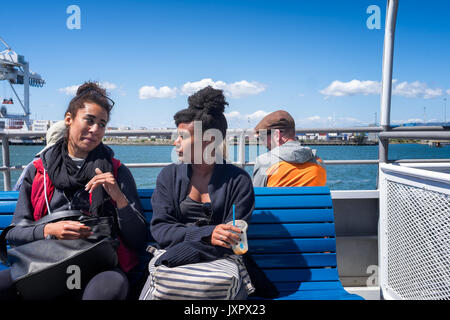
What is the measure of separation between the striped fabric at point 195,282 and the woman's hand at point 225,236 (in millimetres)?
109

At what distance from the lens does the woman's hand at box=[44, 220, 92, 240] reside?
175cm

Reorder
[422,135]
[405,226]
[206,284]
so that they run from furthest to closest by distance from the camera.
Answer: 1. [422,135]
2. [405,226]
3. [206,284]

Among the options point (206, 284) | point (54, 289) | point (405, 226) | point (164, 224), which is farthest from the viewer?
point (405, 226)

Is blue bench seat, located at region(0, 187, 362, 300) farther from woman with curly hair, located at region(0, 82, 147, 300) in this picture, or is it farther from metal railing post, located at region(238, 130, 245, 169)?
metal railing post, located at region(238, 130, 245, 169)

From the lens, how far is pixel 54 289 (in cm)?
166

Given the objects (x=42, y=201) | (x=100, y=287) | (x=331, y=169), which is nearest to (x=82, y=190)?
(x=42, y=201)

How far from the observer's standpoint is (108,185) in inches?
73.4

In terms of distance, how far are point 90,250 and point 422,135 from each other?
2100 mm

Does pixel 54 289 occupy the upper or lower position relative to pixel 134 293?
upper

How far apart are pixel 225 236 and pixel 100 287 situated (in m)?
0.64

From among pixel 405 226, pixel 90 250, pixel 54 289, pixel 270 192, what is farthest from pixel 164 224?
pixel 405 226

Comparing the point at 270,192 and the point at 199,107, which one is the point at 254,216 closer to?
the point at 270,192

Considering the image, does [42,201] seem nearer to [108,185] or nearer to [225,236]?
[108,185]

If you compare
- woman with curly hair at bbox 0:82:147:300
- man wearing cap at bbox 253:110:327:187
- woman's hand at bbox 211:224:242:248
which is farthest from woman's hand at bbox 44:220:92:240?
man wearing cap at bbox 253:110:327:187
